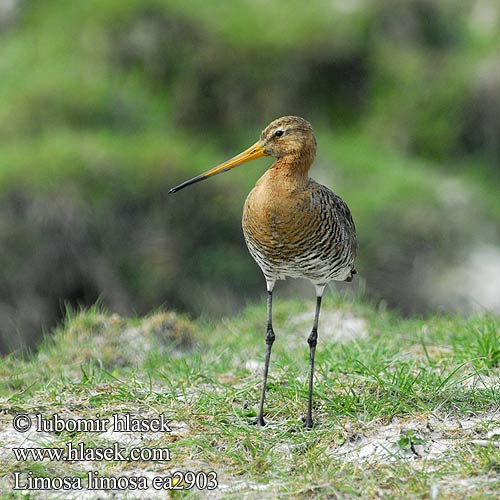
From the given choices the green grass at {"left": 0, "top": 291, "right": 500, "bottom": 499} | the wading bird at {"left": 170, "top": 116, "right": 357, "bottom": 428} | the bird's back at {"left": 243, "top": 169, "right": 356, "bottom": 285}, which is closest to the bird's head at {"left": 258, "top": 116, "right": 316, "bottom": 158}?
the wading bird at {"left": 170, "top": 116, "right": 357, "bottom": 428}

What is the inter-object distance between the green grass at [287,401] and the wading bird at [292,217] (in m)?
0.26

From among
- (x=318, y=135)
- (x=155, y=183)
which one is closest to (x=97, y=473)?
(x=155, y=183)

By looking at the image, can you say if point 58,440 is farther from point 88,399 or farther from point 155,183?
point 155,183

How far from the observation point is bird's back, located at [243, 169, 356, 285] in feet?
Answer: 15.5

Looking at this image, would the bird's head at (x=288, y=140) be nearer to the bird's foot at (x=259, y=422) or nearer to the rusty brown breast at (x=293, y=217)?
the rusty brown breast at (x=293, y=217)

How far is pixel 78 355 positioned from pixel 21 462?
187cm

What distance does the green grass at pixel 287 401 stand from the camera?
4.13 metres

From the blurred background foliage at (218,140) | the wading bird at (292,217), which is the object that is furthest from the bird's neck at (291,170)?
the blurred background foliage at (218,140)

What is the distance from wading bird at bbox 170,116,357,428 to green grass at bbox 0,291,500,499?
26cm

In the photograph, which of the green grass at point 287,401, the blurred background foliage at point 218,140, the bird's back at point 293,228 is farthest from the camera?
the blurred background foliage at point 218,140

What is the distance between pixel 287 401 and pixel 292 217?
109 centimetres

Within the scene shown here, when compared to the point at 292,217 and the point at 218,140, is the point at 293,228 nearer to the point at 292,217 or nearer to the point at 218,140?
the point at 292,217

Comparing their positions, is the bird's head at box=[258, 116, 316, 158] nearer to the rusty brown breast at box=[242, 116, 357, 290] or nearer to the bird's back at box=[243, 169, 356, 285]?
the rusty brown breast at box=[242, 116, 357, 290]

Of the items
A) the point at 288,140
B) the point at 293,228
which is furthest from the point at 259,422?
the point at 288,140
